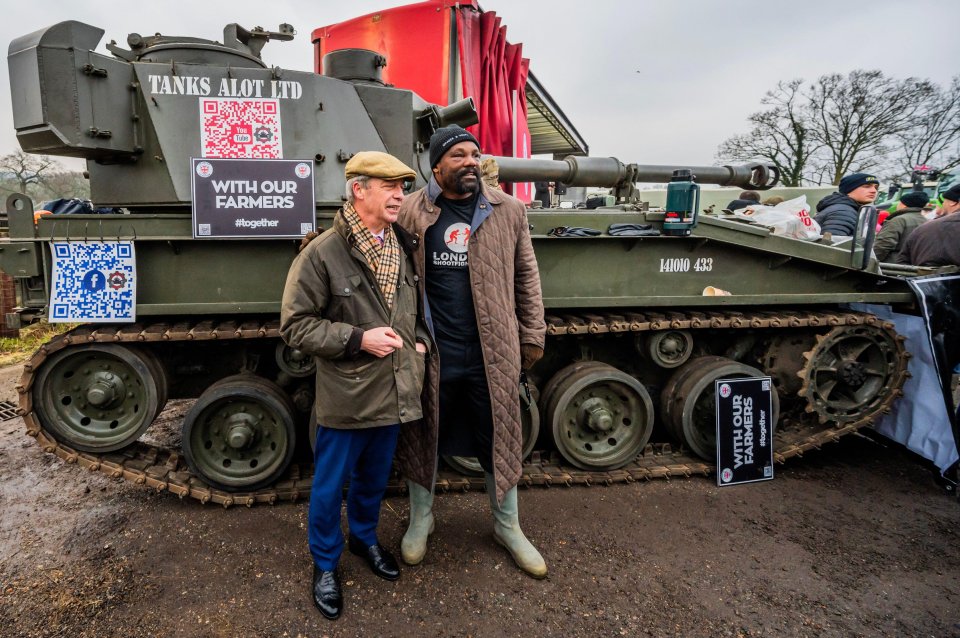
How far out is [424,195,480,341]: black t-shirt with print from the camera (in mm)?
3012

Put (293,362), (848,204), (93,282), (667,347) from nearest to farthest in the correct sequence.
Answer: (93,282)
(293,362)
(667,347)
(848,204)

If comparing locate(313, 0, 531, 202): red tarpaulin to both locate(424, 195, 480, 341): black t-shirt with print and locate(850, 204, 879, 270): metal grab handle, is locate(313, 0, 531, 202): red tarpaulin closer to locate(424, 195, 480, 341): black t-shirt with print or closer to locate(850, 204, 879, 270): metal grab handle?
locate(850, 204, 879, 270): metal grab handle

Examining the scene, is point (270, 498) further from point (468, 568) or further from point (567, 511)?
point (567, 511)

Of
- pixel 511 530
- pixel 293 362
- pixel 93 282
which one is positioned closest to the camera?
pixel 511 530

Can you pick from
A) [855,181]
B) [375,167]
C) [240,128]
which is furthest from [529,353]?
[855,181]

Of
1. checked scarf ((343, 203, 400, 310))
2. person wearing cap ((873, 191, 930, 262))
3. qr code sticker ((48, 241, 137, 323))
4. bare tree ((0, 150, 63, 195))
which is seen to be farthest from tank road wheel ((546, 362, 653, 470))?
bare tree ((0, 150, 63, 195))

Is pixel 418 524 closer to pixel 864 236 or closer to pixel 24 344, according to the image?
pixel 864 236

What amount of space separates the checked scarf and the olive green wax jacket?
28 mm

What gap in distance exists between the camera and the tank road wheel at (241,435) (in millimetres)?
3908

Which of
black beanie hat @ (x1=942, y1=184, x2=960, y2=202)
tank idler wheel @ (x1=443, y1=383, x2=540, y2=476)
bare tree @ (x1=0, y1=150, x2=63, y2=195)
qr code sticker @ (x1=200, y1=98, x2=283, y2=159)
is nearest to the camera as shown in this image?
qr code sticker @ (x1=200, y1=98, x2=283, y2=159)

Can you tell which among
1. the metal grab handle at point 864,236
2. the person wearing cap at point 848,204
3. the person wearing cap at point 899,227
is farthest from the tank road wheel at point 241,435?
the person wearing cap at point 899,227

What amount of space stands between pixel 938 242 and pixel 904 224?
193 centimetres

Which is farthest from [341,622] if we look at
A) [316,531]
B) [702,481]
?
[702,481]

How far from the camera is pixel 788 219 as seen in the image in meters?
4.55
